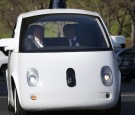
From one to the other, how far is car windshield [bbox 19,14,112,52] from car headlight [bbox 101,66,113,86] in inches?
17.7

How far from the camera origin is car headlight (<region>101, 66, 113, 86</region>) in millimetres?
9367

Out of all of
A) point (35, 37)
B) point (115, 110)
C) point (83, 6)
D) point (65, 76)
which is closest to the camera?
point (65, 76)

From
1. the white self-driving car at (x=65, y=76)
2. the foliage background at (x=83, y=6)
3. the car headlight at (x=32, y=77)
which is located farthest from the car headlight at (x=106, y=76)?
the foliage background at (x=83, y=6)

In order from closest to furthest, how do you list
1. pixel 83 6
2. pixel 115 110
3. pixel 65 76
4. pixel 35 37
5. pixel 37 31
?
pixel 65 76 → pixel 115 110 → pixel 35 37 → pixel 37 31 → pixel 83 6

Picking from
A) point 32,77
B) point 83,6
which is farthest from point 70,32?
point 83,6

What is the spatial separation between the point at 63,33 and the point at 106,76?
130 cm

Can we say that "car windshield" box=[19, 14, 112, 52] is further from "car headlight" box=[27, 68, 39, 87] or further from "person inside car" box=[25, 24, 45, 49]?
"car headlight" box=[27, 68, 39, 87]

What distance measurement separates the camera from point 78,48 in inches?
380

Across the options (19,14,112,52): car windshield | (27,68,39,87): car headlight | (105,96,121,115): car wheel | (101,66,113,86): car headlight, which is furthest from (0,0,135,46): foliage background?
(27,68,39,87): car headlight

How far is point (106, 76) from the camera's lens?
9.39 m

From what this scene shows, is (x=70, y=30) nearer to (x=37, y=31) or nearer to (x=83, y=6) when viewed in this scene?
(x=37, y=31)

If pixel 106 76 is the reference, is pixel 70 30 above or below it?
above

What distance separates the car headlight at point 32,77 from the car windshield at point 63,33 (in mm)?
486

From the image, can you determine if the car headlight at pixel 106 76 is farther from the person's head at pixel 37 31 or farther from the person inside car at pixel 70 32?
the person's head at pixel 37 31
